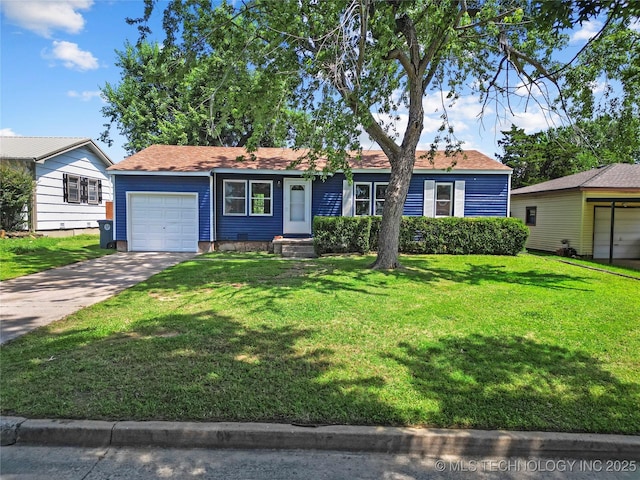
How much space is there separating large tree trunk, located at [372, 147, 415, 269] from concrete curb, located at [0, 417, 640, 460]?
7.16 meters

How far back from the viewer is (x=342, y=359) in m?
4.27

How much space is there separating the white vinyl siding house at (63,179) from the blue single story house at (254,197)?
10.0 ft

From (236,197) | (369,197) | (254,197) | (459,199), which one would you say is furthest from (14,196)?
(459,199)

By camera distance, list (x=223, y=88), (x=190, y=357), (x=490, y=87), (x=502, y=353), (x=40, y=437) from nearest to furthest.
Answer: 1. (x=40, y=437)
2. (x=190, y=357)
3. (x=502, y=353)
4. (x=223, y=88)
5. (x=490, y=87)

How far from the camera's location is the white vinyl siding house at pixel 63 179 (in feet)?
56.0

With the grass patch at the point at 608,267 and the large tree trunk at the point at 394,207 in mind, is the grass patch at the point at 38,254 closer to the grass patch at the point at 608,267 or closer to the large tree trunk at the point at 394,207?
the large tree trunk at the point at 394,207

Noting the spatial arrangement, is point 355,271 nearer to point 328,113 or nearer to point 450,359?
point 328,113

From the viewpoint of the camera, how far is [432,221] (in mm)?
13844

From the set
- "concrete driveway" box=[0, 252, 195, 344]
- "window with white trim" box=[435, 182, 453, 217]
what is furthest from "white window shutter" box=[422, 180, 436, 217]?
"concrete driveway" box=[0, 252, 195, 344]

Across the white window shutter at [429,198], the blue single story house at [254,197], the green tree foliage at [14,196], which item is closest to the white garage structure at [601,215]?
the blue single story house at [254,197]

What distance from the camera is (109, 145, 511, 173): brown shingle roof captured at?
14.6 meters

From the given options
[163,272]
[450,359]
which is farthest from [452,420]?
[163,272]

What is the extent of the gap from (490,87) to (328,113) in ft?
Result: 19.8

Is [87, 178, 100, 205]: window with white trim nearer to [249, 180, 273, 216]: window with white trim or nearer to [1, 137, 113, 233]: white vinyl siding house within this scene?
[1, 137, 113, 233]: white vinyl siding house
